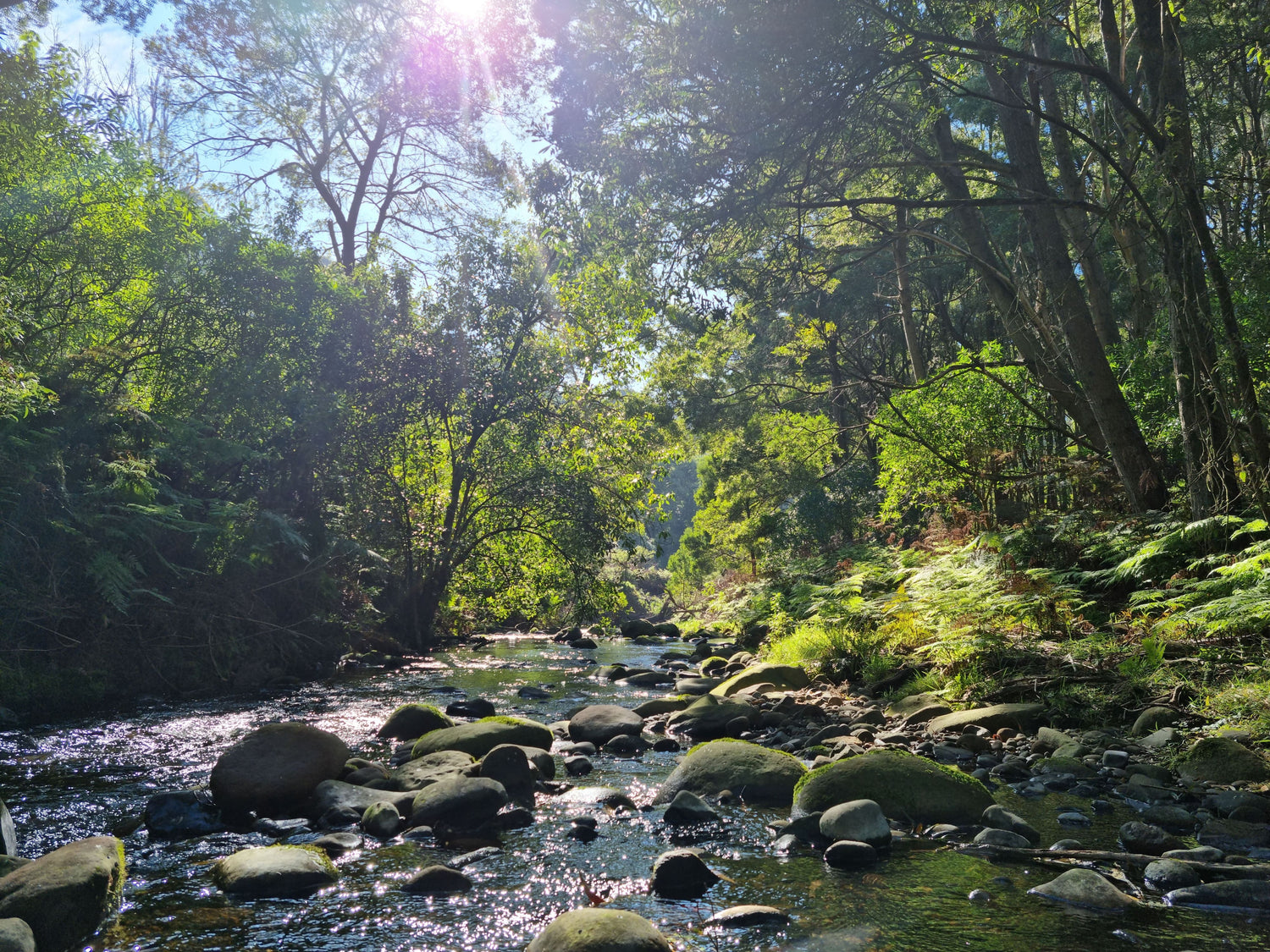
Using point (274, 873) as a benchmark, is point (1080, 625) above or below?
above

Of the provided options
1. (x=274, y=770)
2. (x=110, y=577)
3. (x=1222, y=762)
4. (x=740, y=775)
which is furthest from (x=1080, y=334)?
(x=110, y=577)

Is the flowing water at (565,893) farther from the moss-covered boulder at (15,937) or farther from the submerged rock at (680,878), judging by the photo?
the moss-covered boulder at (15,937)

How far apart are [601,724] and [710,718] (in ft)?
3.95

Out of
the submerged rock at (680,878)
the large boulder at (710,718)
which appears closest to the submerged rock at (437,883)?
the submerged rock at (680,878)

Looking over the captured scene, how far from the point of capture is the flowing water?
11.5 feet

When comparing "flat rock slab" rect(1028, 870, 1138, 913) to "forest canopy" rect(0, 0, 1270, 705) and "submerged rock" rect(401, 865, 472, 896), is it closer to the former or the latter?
"submerged rock" rect(401, 865, 472, 896)

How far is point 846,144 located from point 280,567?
32.7 ft

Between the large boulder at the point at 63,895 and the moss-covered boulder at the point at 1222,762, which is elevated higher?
the large boulder at the point at 63,895

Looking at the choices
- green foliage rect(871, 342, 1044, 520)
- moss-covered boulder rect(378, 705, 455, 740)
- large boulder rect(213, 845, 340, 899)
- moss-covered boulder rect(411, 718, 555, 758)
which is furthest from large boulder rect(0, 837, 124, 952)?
green foliage rect(871, 342, 1044, 520)

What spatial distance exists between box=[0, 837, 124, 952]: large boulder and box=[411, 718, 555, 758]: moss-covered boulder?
3.16 metres

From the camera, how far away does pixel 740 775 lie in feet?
19.4

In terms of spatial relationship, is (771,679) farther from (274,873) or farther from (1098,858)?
(274,873)

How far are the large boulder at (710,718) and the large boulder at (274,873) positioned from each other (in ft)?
15.0

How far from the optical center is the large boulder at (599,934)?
3.31 meters
